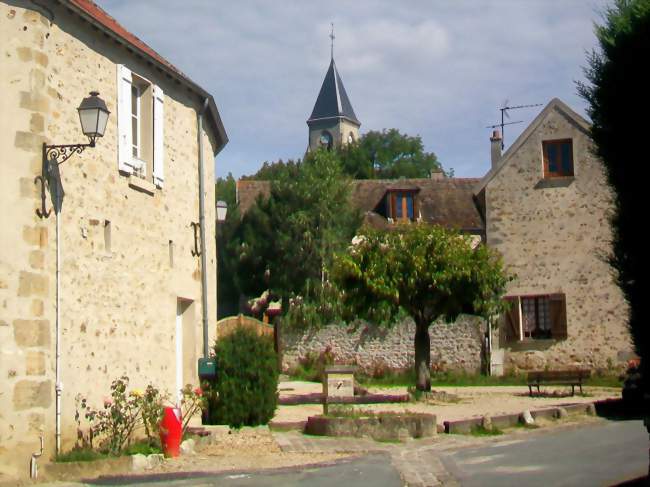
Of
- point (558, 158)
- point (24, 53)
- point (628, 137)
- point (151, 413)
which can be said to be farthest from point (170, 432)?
point (558, 158)

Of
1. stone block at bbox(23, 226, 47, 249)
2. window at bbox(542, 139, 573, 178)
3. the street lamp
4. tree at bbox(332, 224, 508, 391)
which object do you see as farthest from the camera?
window at bbox(542, 139, 573, 178)

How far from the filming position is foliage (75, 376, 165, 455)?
37.2 ft

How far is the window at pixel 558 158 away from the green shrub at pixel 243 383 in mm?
17603

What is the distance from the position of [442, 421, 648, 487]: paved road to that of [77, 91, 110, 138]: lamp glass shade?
5.81m

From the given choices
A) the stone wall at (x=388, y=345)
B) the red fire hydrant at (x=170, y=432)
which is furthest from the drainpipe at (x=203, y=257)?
the stone wall at (x=388, y=345)

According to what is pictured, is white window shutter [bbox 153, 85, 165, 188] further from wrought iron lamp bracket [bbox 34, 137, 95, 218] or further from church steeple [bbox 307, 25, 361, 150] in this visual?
church steeple [bbox 307, 25, 361, 150]

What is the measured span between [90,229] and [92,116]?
161 cm

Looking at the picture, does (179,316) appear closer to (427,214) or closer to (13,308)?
(13,308)

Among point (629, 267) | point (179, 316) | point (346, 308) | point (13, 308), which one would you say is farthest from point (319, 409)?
point (629, 267)

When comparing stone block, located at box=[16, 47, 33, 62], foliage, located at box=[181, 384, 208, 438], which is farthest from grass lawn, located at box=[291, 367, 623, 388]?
stone block, located at box=[16, 47, 33, 62]

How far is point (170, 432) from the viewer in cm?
1191

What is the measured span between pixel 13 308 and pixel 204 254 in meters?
5.46

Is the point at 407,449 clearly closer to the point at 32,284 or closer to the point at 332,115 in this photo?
the point at 32,284

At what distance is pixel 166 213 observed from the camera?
1416cm
